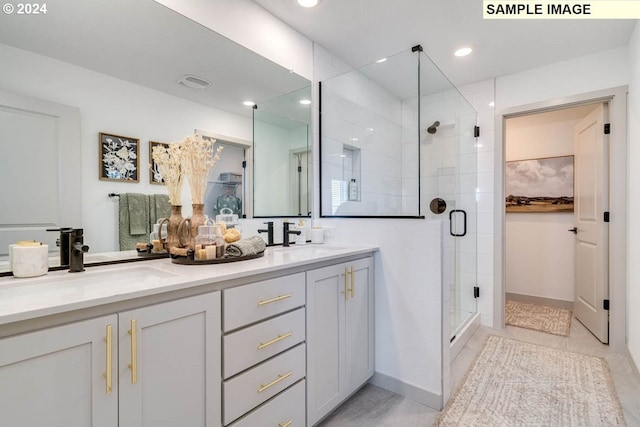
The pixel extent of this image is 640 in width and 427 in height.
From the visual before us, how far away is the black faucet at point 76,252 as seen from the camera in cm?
119

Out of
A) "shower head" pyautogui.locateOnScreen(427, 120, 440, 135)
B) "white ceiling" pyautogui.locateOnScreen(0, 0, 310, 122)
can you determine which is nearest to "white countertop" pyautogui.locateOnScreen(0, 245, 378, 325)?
"white ceiling" pyautogui.locateOnScreen(0, 0, 310, 122)

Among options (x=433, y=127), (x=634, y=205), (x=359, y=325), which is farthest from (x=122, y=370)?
(x=634, y=205)

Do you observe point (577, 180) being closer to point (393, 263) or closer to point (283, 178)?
point (393, 263)

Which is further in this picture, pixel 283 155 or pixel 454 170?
pixel 454 170

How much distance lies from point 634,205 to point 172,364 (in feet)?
10.00

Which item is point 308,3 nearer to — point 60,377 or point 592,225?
point 60,377

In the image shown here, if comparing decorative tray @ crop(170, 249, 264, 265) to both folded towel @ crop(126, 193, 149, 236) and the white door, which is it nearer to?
folded towel @ crop(126, 193, 149, 236)

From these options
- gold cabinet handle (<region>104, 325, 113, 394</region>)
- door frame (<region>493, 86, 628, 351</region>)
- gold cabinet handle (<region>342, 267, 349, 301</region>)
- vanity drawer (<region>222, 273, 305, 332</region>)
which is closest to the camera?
gold cabinet handle (<region>104, 325, 113, 394</region>)

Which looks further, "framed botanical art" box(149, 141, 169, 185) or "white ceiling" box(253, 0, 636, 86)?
"white ceiling" box(253, 0, 636, 86)

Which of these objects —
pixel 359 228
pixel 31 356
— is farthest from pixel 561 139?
pixel 31 356

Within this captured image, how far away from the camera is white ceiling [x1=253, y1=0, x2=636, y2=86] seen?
2.02 m

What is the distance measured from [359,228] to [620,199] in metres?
2.19

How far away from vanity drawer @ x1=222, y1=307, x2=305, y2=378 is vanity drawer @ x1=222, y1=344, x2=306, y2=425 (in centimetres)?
3

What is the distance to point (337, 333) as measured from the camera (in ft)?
5.36
